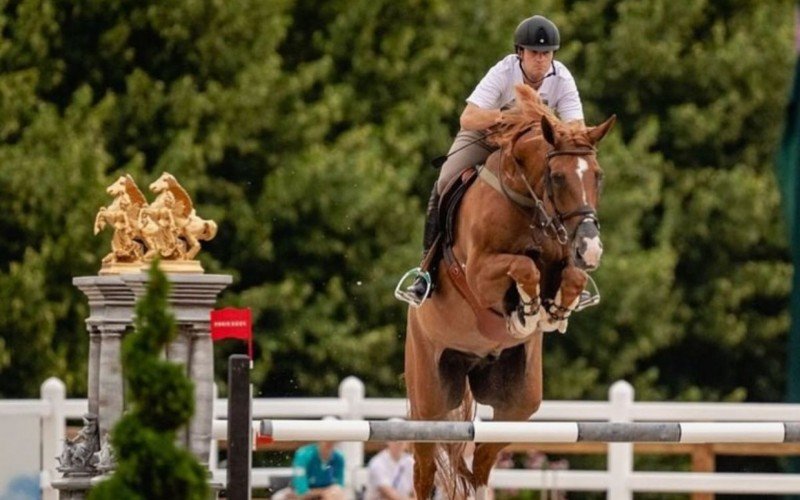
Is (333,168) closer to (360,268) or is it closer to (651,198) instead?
(360,268)

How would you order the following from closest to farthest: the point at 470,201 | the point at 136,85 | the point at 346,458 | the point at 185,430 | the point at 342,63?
the point at 185,430 < the point at 470,201 < the point at 346,458 < the point at 136,85 < the point at 342,63

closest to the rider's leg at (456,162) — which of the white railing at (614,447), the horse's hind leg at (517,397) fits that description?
the horse's hind leg at (517,397)

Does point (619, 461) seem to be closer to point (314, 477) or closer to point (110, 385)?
point (314, 477)

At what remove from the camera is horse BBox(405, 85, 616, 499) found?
8602 mm

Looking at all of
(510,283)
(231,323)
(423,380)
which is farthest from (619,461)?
(231,323)

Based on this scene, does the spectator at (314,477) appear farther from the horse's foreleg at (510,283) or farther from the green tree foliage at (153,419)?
the green tree foliage at (153,419)

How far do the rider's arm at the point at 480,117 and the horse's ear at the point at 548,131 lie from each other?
54cm

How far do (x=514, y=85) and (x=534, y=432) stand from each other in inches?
67.7

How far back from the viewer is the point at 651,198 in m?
23.2

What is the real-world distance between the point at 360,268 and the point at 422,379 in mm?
11792

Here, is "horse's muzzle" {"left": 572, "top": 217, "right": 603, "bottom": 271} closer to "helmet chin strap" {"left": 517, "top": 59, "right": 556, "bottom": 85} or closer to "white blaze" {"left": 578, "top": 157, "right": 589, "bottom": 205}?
"white blaze" {"left": 578, "top": 157, "right": 589, "bottom": 205}

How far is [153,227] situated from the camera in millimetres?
8898

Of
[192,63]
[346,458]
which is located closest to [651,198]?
[192,63]

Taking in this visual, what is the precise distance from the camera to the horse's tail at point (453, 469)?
980cm
